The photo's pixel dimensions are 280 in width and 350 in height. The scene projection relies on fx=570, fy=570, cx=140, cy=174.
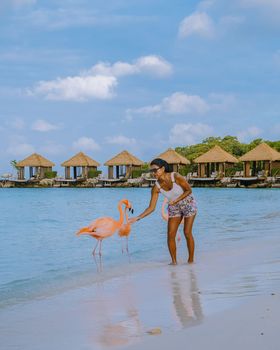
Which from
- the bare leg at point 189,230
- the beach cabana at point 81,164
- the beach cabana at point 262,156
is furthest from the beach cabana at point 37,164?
the bare leg at point 189,230

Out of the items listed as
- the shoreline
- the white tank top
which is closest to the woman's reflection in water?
the shoreline

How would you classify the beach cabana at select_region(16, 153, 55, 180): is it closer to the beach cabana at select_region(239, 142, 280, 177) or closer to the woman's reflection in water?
the beach cabana at select_region(239, 142, 280, 177)

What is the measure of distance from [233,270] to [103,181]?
57.4 metres

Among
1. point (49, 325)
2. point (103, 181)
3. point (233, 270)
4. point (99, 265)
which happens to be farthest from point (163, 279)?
point (103, 181)

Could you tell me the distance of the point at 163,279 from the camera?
18.9 ft

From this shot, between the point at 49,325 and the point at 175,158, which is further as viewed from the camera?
the point at 175,158

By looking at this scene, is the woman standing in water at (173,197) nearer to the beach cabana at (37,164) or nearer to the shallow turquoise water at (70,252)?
the shallow turquoise water at (70,252)

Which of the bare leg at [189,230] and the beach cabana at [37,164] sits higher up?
the beach cabana at [37,164]

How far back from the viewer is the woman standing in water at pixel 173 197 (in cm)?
621

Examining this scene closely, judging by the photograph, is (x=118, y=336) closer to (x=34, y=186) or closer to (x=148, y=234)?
(x=148, y=234)

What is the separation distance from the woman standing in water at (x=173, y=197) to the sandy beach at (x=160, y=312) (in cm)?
53

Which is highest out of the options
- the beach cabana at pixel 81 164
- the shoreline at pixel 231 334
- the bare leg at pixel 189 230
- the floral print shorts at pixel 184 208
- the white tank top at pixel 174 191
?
the beach cabana at pixel 81 164

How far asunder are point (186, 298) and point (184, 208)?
84.9 inches

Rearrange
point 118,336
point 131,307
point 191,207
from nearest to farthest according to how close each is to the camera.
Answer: point 118,336, point 131,307, point 191,207
